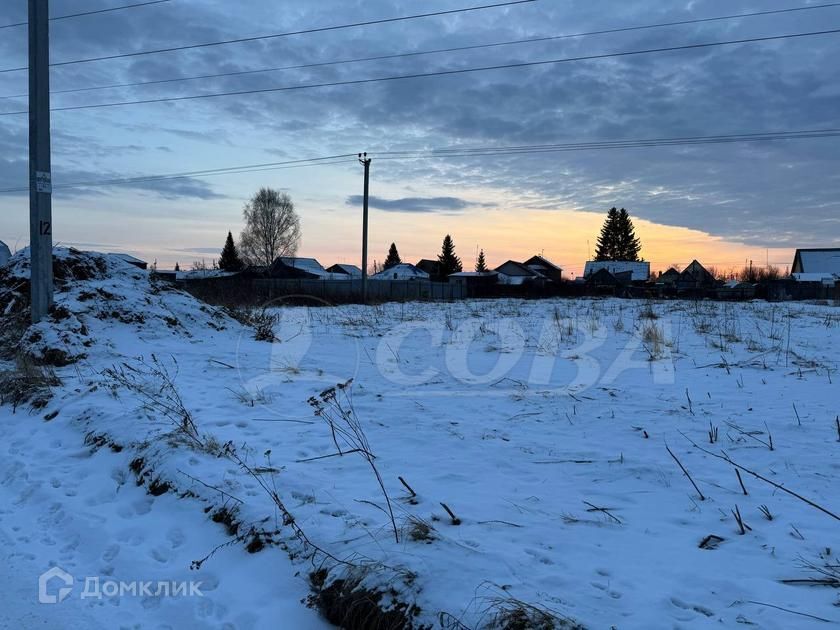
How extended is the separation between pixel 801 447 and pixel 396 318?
1251cm

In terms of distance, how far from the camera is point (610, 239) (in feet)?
305

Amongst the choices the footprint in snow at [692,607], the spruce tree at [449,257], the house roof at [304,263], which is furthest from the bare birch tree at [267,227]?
the footprint in snow at [692,607]

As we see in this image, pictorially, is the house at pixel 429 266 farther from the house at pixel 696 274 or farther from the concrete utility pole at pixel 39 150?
the concrete utility pole at pixel 39 150

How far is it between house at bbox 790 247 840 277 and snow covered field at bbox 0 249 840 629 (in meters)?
76.3

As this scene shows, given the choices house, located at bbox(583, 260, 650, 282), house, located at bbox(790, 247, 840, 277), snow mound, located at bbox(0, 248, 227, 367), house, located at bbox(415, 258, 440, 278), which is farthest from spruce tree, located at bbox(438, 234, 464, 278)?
snow mound, located at bbox(0, 248, 227, 367)

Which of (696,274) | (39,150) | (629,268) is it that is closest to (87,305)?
(39,150)

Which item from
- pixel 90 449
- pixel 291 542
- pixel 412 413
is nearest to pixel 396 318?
pixel 412 413

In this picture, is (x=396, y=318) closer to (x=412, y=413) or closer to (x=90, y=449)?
(x=412, y=413)

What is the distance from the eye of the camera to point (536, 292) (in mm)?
48031

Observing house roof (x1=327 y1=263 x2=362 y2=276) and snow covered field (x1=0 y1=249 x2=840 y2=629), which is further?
house roof (x1=327 y1=263 x2=362 y2=276)

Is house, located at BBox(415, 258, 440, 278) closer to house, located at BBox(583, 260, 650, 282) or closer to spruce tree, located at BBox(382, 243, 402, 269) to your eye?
spruce tree, located at BBox(382, 243, 402, 269)

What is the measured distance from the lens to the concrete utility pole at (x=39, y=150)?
7844 mm

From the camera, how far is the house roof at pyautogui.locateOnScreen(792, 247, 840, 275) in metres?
66.8

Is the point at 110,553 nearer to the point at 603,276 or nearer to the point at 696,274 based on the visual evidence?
the point at 603,276
